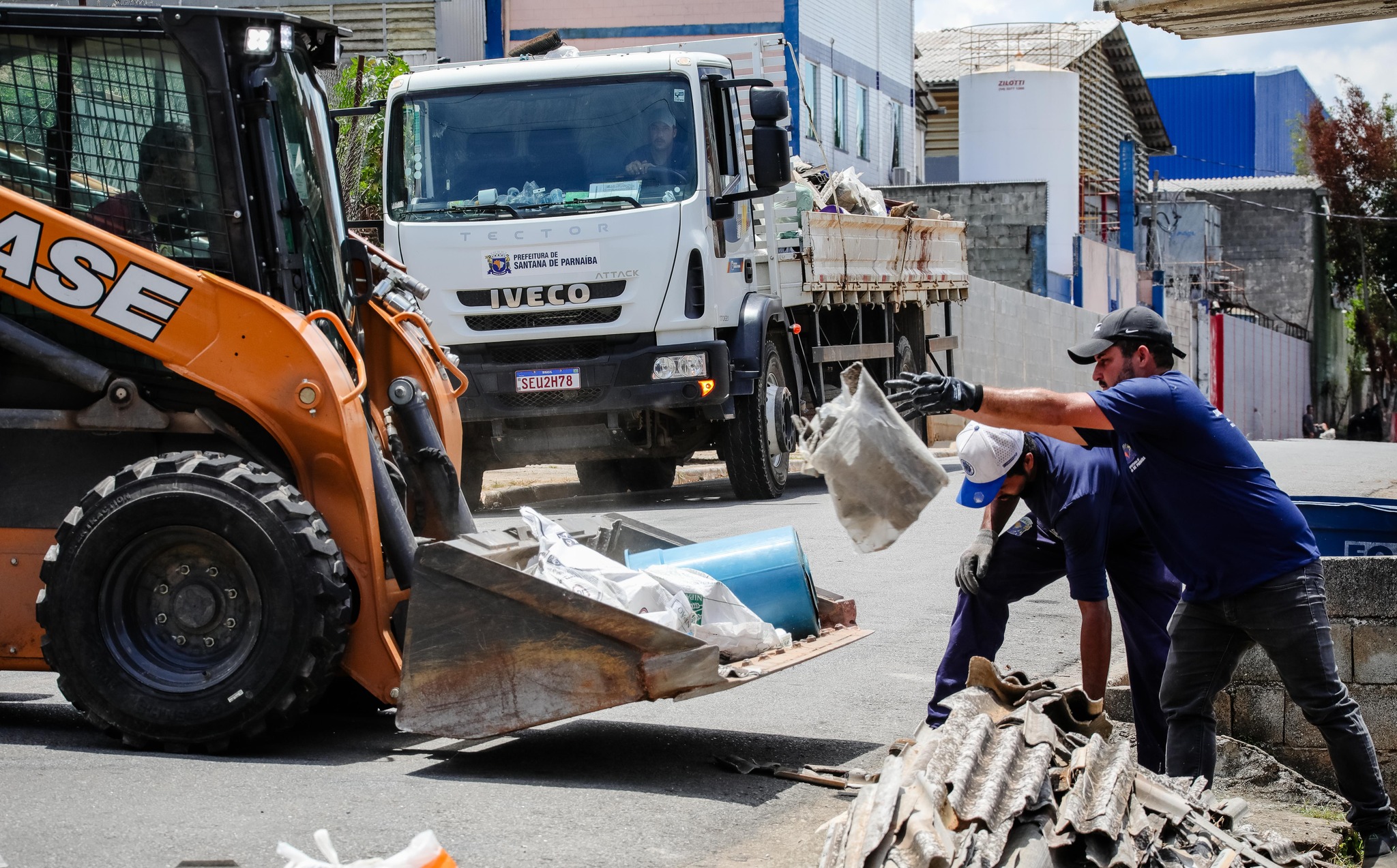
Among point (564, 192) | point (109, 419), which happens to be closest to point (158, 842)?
point (109, 419)

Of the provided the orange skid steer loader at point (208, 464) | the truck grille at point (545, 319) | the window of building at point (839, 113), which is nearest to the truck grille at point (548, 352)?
the truck grille at point (545, 319)

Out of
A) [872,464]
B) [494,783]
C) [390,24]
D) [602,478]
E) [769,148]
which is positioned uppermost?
[390,24]

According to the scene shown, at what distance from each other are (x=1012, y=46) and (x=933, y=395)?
3972 centimetres

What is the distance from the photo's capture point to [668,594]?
18.8ft

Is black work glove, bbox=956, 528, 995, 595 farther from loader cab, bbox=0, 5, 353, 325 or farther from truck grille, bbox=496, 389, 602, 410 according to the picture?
truck grille, bbox=496, 389, 602, 410

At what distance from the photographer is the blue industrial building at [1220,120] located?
2253 inches

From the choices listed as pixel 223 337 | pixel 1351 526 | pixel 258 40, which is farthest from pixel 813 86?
pixel 223 337

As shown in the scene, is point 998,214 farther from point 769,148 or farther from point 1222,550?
point 1222,550

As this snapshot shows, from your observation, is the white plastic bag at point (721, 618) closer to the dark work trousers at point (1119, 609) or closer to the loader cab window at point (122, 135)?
the dark work trousers at point (1119, 609)

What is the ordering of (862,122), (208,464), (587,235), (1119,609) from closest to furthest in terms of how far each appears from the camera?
(208,464), (1119,609), (587,235), (862,122)

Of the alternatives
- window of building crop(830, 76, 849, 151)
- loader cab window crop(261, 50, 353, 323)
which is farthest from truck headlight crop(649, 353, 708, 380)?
window of building crop(830, 76, 849, 151)

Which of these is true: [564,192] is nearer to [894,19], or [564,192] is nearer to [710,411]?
[710,411]

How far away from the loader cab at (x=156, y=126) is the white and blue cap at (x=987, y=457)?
2530 millimetres

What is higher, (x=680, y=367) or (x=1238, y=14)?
(x=1238, y=14)
